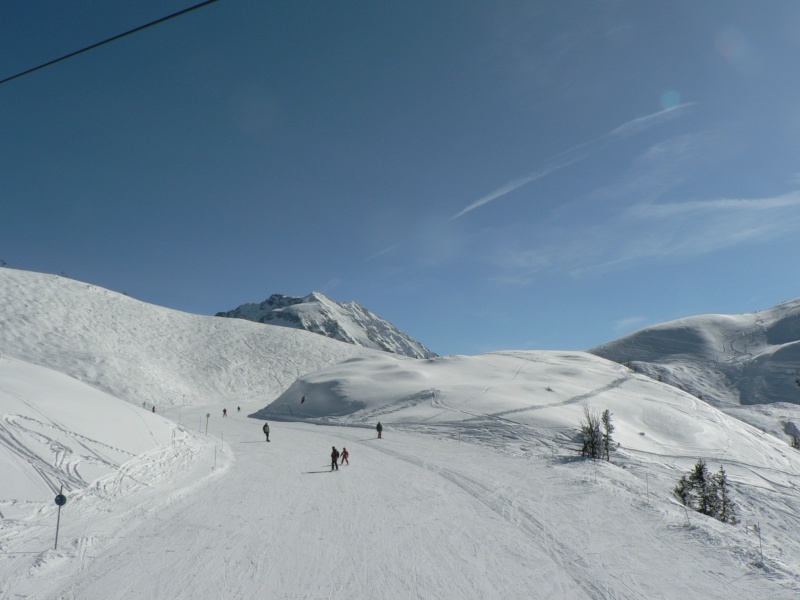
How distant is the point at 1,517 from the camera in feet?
37.5

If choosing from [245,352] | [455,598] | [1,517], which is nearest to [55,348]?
[245,352]

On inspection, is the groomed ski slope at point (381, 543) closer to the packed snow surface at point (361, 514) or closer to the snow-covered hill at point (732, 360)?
the packed snow surface at point (361, 514)

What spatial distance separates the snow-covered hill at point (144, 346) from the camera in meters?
63.9

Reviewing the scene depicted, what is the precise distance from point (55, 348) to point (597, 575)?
3088 inches

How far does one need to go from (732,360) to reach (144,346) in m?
179

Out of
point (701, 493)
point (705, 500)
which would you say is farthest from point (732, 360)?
point (705, 500)

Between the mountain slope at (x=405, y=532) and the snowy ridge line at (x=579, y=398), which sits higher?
the snowy ridge line at (x=579, y=398)

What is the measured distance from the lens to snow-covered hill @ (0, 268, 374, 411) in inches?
2515

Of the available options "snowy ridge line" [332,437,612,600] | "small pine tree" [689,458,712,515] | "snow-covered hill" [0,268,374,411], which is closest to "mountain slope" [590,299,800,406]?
"snow-covered hill" [0,268,374,411]

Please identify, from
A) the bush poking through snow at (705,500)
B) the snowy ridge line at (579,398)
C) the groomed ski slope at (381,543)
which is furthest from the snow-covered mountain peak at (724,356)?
the groomed ski slope at (381,543)

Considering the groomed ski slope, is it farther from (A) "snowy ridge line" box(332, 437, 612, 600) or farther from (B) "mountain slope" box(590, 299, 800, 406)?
(B) "mountain slope" box(590, 299, 800, 406)

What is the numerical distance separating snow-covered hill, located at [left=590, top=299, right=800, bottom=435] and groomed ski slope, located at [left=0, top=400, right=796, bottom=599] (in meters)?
87.3

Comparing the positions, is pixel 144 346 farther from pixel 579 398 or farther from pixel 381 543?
pixel 381 543

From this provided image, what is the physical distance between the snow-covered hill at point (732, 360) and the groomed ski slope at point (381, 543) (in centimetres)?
8730
